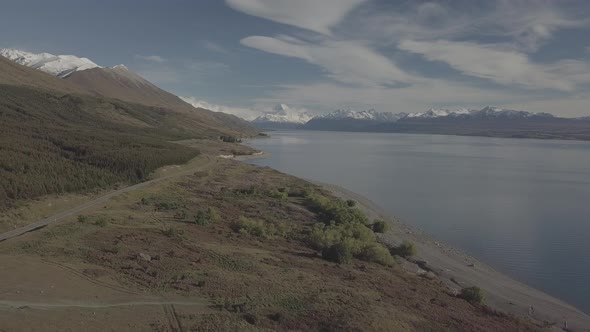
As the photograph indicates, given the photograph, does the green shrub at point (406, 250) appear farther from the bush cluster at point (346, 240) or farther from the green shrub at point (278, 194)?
the green shrub at point (278, 194)

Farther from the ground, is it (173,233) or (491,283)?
(173,233)

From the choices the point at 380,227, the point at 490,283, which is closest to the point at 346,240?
the point at 490,283

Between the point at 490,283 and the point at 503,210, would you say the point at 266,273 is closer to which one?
the point at 490,283

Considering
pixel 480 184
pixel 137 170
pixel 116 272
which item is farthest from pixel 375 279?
pixel 480 184

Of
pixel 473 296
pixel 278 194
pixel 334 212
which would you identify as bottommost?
pixel 473 296

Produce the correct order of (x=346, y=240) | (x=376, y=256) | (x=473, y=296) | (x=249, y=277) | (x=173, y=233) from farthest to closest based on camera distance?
(x=346, y=240) → (x=376, y=256) → (x=173, y=233) → (x=473, y=296) → (x=249, y=277)
